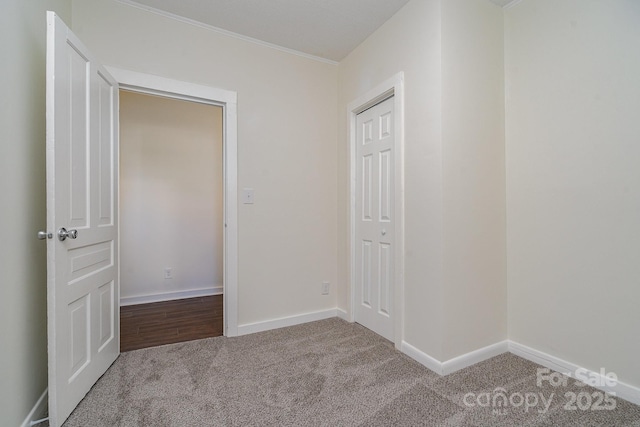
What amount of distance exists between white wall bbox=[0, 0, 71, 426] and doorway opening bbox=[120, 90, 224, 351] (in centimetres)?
167

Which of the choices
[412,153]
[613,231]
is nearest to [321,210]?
[412,153]

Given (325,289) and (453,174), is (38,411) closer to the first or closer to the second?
(325,289)

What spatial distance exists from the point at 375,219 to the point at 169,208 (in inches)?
104

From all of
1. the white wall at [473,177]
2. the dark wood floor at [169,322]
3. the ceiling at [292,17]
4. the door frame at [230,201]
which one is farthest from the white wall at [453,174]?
the dark wood floor at [169,322]

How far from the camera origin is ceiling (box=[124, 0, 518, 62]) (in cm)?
220

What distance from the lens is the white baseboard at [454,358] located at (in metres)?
1.92

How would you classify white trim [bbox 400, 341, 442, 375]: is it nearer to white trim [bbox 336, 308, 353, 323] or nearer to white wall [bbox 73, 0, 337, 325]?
white trim [bbox 336, 308, 353, 323]

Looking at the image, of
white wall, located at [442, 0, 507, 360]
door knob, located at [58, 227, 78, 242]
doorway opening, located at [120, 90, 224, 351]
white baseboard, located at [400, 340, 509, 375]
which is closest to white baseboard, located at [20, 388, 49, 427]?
door knob, located at [58, 227, 78, 242]

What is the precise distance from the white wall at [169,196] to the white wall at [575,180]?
3287 mm

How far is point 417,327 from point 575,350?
3.05ft

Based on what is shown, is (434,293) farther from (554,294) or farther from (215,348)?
(215,348)

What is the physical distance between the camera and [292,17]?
7.68ft

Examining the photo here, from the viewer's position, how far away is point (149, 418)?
1.51 meters

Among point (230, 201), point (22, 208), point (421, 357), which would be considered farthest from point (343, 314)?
point (22, 208)
